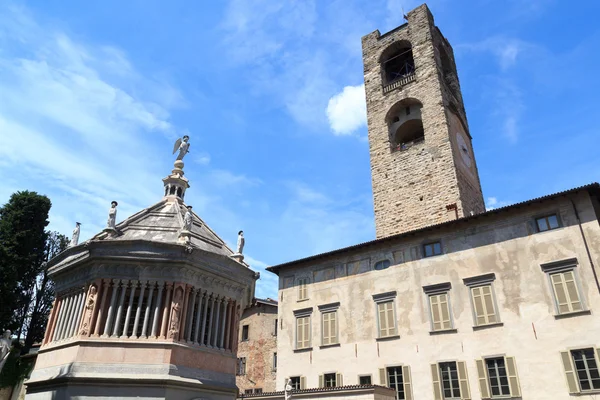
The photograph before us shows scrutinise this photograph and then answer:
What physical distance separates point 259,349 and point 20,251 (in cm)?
1933

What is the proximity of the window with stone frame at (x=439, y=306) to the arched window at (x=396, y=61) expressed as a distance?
2282 cm

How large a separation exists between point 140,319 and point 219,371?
94.3 inches

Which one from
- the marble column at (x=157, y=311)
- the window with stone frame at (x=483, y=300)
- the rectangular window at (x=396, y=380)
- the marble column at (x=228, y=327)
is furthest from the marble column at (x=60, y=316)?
the window with stone frame at (x=483, y=300)

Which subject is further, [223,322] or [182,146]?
[182,146]

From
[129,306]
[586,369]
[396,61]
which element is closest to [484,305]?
[586,369]

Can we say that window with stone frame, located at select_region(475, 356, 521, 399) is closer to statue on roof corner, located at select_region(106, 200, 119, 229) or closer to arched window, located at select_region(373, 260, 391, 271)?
arched window, located at select_region(373, 260, 391, 271)

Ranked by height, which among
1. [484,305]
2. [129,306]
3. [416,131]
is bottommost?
[129,306]

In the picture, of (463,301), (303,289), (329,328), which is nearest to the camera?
(463,301)

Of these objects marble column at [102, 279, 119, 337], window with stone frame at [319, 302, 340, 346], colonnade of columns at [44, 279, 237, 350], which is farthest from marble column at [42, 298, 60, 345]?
window with stone frame at [319, 302, 340, 346]

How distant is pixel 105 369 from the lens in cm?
955

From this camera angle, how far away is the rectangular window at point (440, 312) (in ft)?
76.7

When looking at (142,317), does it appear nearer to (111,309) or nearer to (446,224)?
(111,309)

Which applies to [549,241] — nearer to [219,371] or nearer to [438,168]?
[438,168]

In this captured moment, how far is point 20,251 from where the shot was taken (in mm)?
30781
